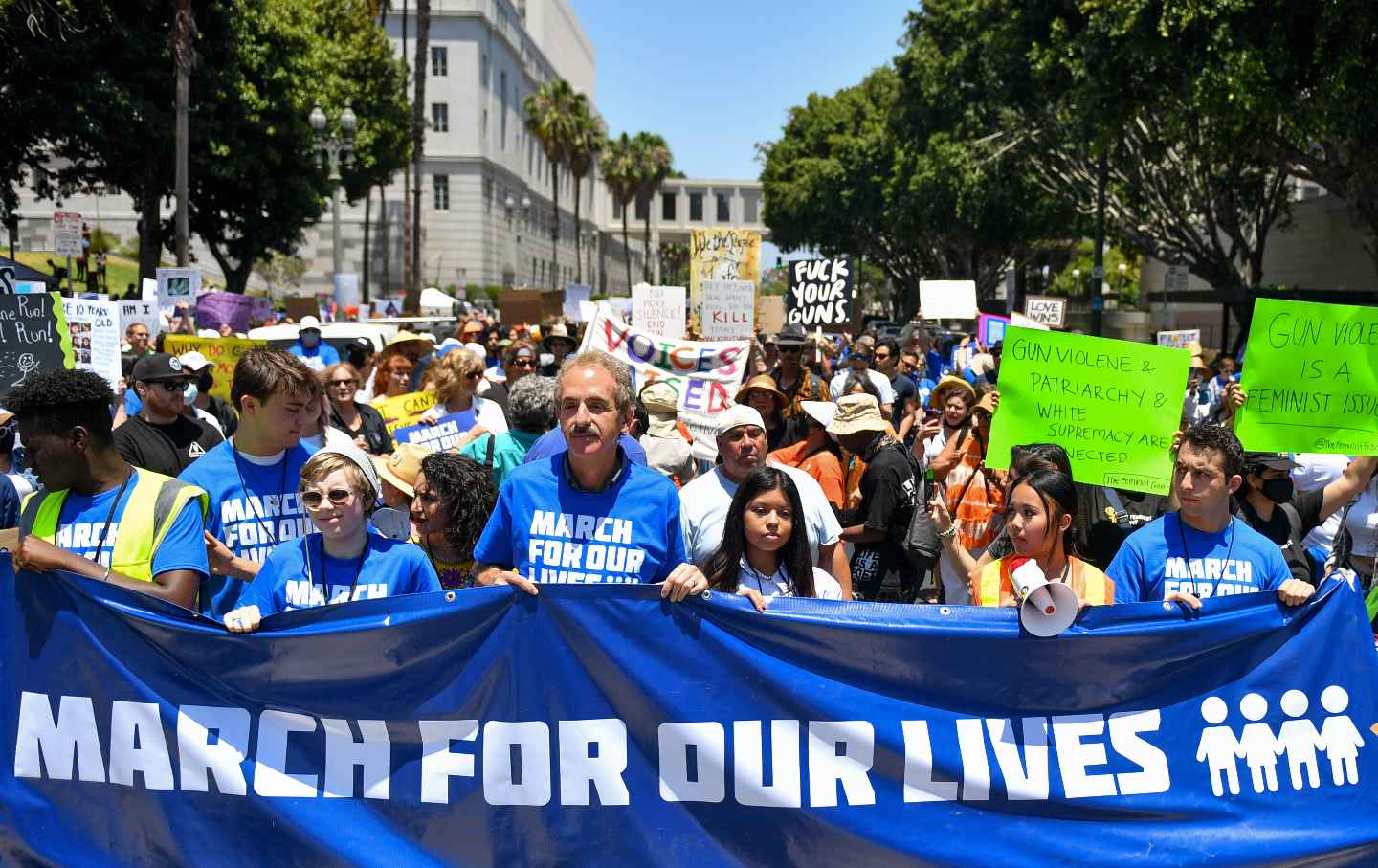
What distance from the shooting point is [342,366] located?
7387mm

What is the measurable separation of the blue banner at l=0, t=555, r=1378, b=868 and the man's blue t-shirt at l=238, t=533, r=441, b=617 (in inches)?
6.1

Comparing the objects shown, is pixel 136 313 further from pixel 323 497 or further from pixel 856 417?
pixel 323 497

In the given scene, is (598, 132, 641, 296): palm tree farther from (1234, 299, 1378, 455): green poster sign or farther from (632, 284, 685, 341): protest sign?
(1234, 299, 1378, 455): green poster sign

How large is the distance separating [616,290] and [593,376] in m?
138

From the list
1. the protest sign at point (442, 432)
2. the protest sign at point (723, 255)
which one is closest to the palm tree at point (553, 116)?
the protest sign at point (723, 255)

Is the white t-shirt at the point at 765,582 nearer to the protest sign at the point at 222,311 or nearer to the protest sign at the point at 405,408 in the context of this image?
the protest sign at the point at 405,408

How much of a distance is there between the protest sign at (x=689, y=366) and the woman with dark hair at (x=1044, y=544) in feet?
13.0

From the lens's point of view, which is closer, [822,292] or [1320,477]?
[1320,477]

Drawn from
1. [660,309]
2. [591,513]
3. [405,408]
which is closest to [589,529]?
[591,513]

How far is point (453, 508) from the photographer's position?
4.79 metres

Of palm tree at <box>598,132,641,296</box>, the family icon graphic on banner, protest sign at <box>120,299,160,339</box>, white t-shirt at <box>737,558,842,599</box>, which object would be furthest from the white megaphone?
palm tree at <box>598,132,641,296</box>

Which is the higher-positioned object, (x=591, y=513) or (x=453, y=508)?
(x=591, y=513)

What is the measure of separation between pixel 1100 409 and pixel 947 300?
48.7ft

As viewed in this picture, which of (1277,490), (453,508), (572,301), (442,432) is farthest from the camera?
(572,301)
